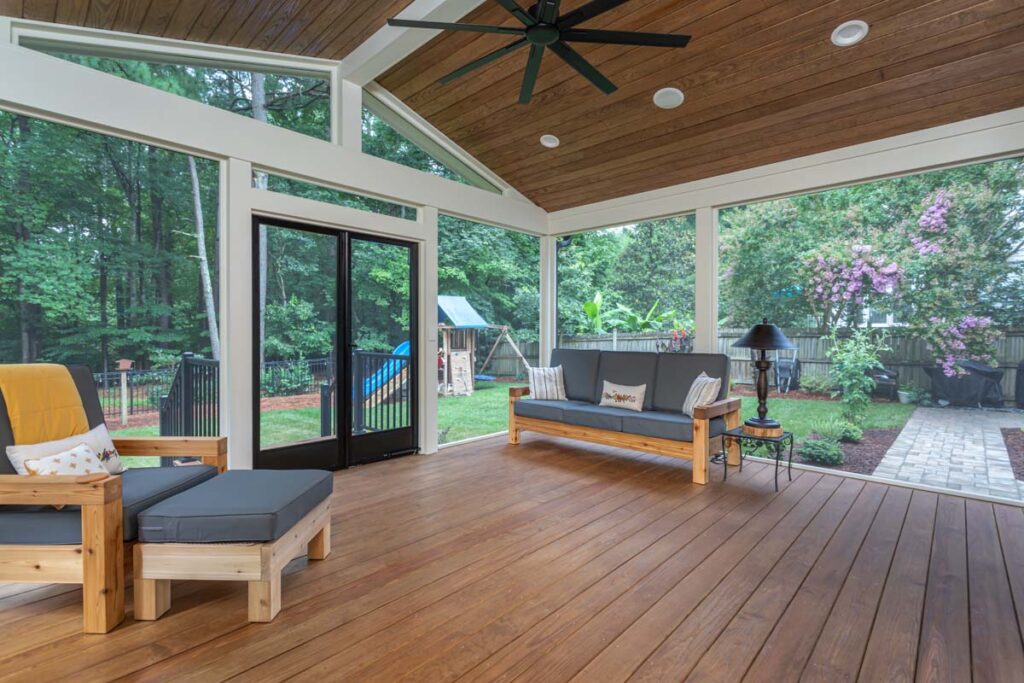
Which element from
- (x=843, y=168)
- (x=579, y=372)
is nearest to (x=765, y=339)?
(x=843, y=168)

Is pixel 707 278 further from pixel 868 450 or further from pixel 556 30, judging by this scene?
pixel 556 30

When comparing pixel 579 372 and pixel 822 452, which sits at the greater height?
pixel 579 372

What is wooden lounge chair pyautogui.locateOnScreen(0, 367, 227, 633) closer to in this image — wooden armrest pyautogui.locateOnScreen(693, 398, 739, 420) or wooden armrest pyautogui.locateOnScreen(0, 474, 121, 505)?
wooden armrest pyautogui.locateOnScreen(0, 474, 121, 505)

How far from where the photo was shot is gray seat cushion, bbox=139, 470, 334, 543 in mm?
1918

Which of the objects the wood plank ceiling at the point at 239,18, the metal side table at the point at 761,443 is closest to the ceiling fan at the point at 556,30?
the wood plank ceiling at the point at 239,18

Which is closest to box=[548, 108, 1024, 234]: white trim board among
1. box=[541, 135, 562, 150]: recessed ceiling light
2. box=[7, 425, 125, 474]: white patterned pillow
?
box=[541, 135, 562, 150]: recessed ceiling light

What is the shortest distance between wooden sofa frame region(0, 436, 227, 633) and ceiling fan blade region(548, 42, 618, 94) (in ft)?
9.21

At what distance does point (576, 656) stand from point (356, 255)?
3.54 m

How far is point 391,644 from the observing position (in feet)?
5.95

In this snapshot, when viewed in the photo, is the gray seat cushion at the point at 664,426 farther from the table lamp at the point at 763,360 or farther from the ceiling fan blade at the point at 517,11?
the ceiling fan blade at the point at 517,11

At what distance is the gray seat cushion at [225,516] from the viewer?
6.29 ft

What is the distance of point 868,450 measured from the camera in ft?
13.2

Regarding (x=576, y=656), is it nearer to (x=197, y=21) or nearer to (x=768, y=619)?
(x=768, y=619)

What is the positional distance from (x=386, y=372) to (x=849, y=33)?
413 centimetres
